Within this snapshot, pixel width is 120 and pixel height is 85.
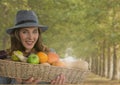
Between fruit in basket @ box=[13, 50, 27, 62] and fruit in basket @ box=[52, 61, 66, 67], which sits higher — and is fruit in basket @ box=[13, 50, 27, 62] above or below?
above

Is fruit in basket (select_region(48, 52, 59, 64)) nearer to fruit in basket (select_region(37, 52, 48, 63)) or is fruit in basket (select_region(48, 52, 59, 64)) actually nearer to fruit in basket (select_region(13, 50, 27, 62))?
fruit in basket (select_region(37, 52, 48, 63))

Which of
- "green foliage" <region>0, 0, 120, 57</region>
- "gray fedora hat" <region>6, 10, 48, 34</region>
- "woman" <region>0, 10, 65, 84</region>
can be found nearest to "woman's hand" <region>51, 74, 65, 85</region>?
"woman" <region>0, 10, 65, 84</region>

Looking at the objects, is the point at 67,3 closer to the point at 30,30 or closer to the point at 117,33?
the point at 117,33

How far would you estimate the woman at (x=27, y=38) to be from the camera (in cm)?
425

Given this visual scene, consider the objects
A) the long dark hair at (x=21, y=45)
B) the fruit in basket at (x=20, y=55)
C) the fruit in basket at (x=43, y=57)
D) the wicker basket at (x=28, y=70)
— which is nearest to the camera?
the wicker basket at (x=28, y=70)

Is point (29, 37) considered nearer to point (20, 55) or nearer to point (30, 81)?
point (20, 55)

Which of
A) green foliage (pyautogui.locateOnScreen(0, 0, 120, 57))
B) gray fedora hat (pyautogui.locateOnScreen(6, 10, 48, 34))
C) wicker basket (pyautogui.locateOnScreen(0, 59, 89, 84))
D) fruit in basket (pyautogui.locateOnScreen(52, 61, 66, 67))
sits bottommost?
wicker basket (pyautogui.locateOnScreen(0, 59, 89, 84))

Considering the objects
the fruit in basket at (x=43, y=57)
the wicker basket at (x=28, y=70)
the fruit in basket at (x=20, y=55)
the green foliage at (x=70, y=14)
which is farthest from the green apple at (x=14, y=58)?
the green foliage at (x=70, y=14)

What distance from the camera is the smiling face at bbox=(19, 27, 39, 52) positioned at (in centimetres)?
433

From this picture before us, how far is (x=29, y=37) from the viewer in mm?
4352

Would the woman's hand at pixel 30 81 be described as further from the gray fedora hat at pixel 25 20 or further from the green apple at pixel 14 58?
the gray fedora hat at pixel 25 20

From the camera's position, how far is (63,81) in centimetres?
421

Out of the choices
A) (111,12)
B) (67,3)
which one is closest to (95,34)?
(111,12)

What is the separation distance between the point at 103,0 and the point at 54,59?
83.9 ft
